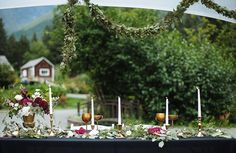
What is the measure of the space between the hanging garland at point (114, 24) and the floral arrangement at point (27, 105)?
1408 mm

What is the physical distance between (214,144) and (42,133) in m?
1.92

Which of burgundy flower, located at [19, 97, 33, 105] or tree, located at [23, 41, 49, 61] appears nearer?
burgundy flower, located at [19, 97, 33, 105]

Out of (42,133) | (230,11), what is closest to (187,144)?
(42,133)

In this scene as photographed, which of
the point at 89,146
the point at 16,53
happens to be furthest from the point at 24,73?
Result: the point at 89,146

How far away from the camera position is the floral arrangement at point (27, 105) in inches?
206

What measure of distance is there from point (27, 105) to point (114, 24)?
2.18m

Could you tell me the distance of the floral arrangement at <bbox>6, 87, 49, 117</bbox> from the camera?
5.23 metres

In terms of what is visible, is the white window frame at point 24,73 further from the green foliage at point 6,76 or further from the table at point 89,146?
the table at point 89,146

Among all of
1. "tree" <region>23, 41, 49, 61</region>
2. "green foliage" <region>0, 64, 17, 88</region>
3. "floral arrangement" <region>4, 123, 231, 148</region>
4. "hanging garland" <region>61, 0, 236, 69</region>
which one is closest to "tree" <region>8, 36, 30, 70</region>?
"tree" <region>23, 41, 49, 61</region>

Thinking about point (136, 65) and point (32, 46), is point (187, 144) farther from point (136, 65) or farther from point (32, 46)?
point (32, 46)

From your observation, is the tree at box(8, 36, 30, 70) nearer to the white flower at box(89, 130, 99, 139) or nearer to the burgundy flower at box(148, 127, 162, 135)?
the white flower at box(89, 130, 99, 139)

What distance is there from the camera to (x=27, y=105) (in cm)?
524

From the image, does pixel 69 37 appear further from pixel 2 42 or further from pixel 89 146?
pixel 2 42

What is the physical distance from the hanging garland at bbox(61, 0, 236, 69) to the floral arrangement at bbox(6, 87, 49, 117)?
1408 millimetres
